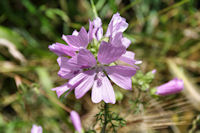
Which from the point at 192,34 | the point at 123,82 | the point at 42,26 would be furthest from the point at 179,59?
the point at 123,82

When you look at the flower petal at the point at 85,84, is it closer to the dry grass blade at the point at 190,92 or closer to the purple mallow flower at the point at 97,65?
the purple mallow flower at the point at 97,65

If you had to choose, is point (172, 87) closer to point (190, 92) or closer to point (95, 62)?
point (95, 62)

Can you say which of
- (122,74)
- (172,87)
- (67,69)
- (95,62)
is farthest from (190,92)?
(67,69)

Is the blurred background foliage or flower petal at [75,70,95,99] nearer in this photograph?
flower petal at [75,70,95,99]

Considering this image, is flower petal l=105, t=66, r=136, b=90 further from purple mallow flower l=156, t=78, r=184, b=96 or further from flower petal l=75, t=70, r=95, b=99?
purple mallow flower l=156, t=78, r=184, b=96

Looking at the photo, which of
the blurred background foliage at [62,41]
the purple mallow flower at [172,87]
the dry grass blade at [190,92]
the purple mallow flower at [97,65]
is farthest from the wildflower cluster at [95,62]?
the dry grass blade at [190,92]

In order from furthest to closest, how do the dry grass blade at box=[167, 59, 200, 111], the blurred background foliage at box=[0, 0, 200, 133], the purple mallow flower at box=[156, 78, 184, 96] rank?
the blurred background foliage at box=[0, 0, 200, 133] → the dry grass blade at box=[167, 59, 200, 111] → the purple mallow flower at box=[156, 78, 184, 96]

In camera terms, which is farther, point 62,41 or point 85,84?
point 62,41

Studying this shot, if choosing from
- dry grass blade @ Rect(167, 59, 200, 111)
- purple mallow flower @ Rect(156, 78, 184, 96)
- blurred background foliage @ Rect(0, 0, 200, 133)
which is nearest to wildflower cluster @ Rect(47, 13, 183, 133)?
purple mallow flower @ Rect(156, 78, 184, 96)
